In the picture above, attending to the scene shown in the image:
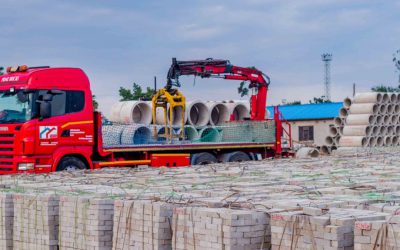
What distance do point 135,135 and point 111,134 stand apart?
94 cm

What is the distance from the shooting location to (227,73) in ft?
65.3

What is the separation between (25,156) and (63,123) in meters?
1.08

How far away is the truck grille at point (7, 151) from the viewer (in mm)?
14000

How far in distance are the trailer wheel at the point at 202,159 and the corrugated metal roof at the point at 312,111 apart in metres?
17.8

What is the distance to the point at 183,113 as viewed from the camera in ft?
58.3

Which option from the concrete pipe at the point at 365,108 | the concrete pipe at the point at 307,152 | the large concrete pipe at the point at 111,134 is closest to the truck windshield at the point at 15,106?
the large concrete pipe at the point at 111,134

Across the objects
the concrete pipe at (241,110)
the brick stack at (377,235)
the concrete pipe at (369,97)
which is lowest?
the brick stack at (377,235)

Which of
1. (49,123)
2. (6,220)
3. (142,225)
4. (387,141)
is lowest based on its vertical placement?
(6,220)

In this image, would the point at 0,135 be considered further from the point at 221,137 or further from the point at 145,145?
the point at 221,137

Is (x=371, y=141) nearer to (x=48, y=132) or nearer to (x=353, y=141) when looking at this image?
(x=353, y=141)

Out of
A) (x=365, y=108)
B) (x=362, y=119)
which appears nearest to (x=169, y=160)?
(x=362, y=119)

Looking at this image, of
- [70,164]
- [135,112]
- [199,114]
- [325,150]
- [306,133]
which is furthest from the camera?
[306,133]

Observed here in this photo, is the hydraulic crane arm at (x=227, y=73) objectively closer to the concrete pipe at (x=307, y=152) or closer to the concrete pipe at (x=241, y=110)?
the concrete pipe at (x=241, y=110)

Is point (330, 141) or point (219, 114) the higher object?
A: point (219, 114)
